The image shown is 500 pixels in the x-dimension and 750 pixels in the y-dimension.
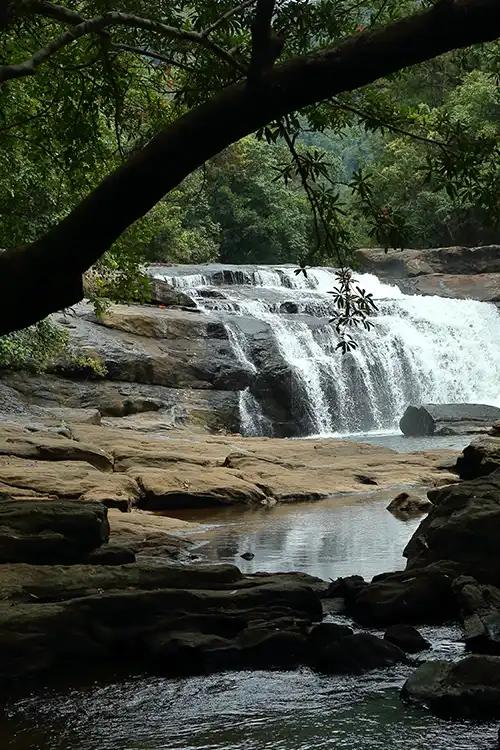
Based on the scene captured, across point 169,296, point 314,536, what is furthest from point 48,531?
point 169,296

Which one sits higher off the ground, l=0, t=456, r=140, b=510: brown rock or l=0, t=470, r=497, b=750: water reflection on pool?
l=0, t=456, r=140, b=510: brown rock

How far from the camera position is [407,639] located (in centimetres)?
629

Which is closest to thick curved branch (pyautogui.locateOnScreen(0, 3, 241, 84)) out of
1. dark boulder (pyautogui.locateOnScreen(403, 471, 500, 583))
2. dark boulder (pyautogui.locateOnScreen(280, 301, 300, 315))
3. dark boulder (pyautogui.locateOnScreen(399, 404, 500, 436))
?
dark boulder (pyautogui.locateOnScreen(403, 471, 500, 583))

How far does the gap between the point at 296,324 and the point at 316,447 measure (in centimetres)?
926

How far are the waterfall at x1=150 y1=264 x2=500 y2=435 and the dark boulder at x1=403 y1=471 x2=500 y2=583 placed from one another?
49.2 feet

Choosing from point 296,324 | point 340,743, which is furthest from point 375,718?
point 296,324

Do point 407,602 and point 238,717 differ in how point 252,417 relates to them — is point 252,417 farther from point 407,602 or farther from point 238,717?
point 238,717

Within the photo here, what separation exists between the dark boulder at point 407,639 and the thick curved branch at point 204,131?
3.05 m

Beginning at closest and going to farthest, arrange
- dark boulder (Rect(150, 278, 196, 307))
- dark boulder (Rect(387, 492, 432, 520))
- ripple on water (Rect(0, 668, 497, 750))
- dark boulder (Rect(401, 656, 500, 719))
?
ripple on water (Rect(0, 668, 497, 750))
dark boulder (Rect(401, 656, 500, 719))
dark boulder (Rect(387, 492, 432, 520))
dark boulder (Rect(150, 278, 196, 307))

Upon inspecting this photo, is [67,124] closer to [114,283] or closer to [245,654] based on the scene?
[114,283]

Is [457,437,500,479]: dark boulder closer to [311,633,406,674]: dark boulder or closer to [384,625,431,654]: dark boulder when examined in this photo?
[384,625,431,654]: dark boulder

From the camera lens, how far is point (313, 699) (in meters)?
5.34

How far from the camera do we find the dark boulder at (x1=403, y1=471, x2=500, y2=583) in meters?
7.64

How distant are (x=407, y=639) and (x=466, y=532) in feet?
5.67
